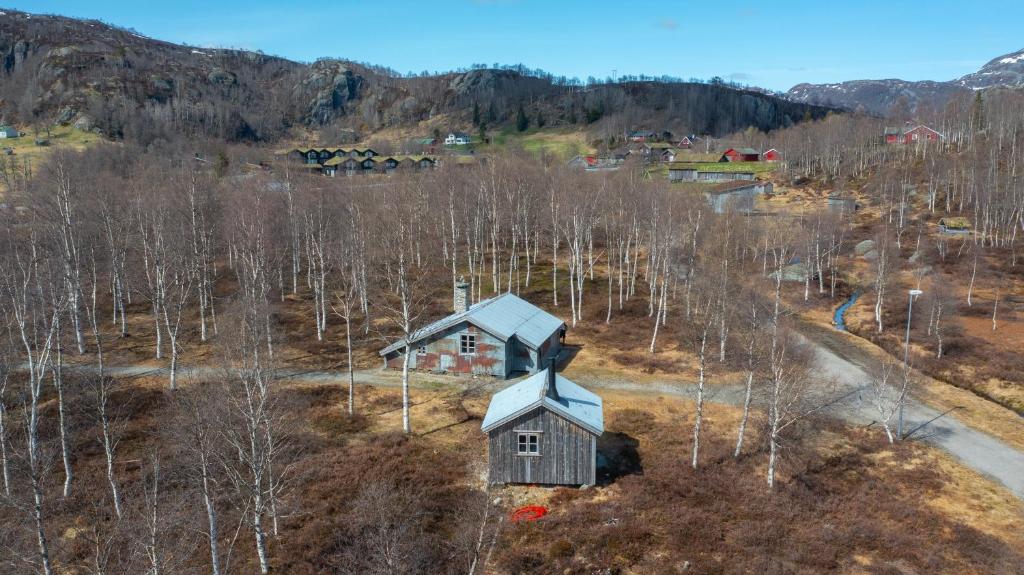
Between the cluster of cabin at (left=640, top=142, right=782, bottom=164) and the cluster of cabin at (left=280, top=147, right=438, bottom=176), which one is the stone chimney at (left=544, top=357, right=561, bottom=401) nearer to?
the cluster of cabin at (left=280, top=147, right=438, bottom=176)

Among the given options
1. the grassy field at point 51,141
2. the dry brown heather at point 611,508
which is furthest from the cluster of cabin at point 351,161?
the dry brown heather at point 611,508

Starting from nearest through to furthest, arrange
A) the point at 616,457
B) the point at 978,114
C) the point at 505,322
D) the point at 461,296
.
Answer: the point at 616,457 < the point at 505,322 < the point at 461,296 < the point at 978,114

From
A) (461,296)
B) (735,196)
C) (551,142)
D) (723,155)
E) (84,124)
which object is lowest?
(461,296)

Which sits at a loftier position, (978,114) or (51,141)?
(978,114)

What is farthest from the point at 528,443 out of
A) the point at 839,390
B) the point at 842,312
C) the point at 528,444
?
the point at 842,312

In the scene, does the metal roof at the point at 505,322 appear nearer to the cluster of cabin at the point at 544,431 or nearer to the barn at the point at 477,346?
the barn at the point at 477,346

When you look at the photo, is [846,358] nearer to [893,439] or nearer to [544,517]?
[893,439]

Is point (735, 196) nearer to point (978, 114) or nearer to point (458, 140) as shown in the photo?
→ point (978, 114)
